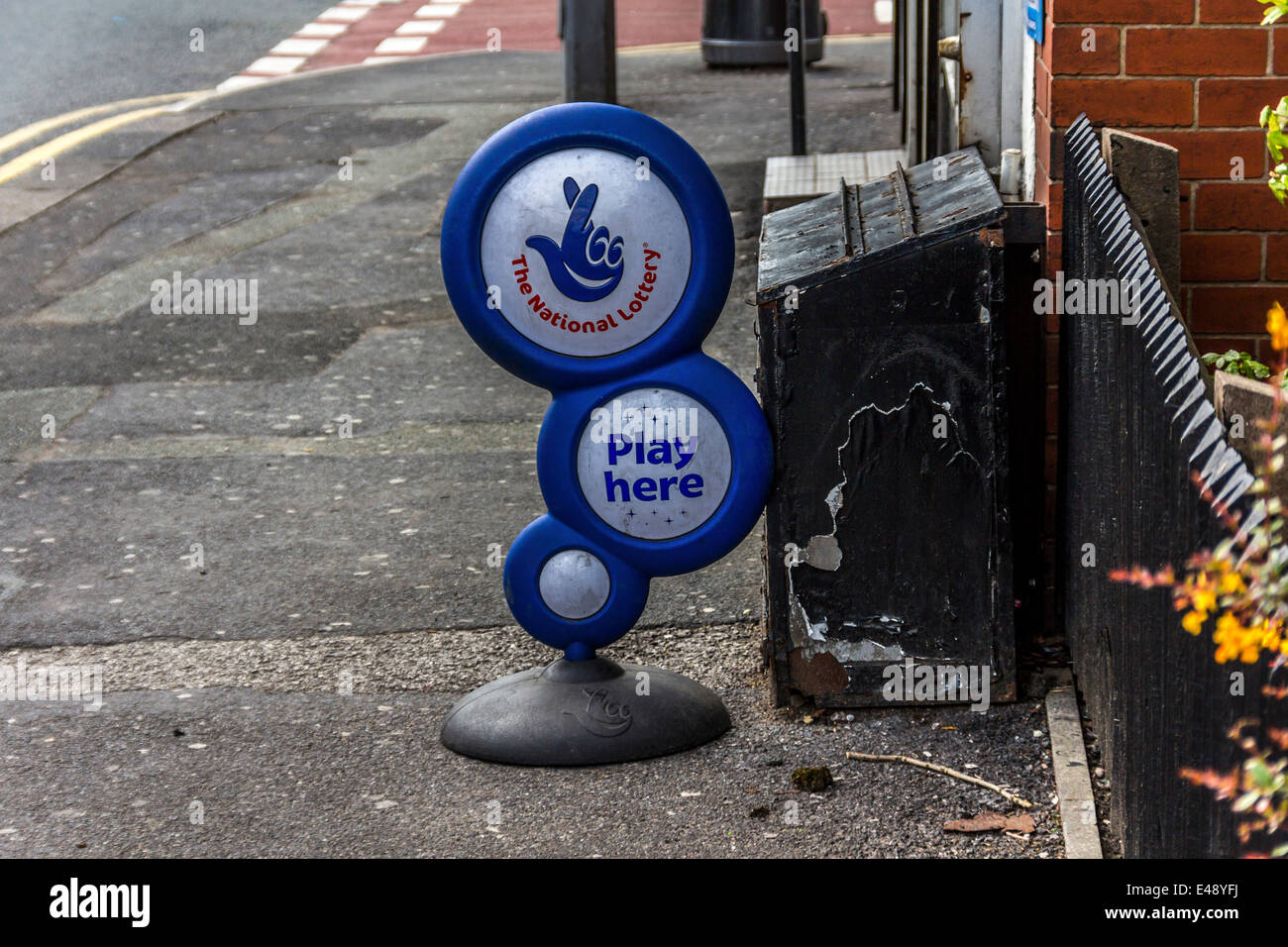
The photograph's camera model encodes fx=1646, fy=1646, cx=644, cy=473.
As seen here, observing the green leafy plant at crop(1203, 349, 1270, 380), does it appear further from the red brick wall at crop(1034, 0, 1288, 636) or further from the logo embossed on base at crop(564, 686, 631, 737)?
the logo embossed on base at crop(564, 686, 631, 737)

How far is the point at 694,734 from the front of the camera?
4.40 m

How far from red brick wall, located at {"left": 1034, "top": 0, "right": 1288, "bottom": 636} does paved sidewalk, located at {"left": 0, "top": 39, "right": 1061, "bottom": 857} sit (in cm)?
134

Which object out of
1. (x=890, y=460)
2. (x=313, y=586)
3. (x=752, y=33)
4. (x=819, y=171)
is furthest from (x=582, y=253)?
(x=752, y=33)

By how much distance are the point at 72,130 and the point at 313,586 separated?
10.4 metres

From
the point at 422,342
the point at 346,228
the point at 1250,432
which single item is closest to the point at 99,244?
the point at 346,228

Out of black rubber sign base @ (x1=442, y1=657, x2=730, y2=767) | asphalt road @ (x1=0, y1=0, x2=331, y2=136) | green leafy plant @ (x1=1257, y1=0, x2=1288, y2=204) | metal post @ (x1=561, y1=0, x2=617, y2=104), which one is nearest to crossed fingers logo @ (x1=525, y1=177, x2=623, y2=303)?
black rubber sign base @ (x1=442, y1=657, x2=730, y2=767)

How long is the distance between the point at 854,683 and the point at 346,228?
7.29 meters

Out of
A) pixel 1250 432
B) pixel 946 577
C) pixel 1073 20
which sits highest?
pixel 1073 20

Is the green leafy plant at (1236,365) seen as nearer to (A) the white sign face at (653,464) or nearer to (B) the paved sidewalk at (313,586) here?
(B) the paved sidewalk at (313,586)

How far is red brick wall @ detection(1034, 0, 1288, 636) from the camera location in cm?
453

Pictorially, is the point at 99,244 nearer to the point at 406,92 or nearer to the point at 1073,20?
the point at 406,92

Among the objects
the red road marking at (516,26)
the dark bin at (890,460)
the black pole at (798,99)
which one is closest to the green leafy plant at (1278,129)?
the dark bin at (890,460)

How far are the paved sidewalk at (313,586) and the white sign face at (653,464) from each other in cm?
65

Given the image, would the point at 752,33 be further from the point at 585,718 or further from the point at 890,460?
the point at 585,718
